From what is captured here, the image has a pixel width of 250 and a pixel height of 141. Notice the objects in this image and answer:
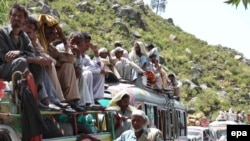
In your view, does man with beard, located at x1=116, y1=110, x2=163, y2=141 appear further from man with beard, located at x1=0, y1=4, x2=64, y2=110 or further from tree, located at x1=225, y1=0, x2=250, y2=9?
tree, located at x1=225, y1=0, x2=250, y2=9

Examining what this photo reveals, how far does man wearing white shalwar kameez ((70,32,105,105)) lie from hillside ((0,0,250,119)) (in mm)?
32520

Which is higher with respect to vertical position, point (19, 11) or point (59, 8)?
point (59, 8)

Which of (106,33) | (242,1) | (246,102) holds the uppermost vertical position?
(106,33)

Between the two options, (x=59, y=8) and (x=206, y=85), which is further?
(x=206, y=85)

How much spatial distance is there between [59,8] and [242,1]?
4905 cm

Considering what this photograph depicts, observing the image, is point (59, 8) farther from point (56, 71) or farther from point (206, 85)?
point (56, 71)

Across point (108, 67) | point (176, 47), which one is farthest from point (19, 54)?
point (176, 47)

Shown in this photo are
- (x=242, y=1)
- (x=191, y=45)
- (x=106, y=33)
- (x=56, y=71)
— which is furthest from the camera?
(x=191, y=45)

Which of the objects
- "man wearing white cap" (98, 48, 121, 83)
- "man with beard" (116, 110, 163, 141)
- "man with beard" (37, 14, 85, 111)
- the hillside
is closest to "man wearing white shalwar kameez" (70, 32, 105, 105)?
"man with beard" (37, 14, 85, 111)

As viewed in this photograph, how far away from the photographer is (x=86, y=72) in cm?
834

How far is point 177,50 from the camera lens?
63344 mm

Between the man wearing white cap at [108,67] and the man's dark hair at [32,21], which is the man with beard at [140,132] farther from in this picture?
the man wearing white cap at [108,67]

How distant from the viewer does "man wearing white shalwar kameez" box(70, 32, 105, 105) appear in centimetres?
769

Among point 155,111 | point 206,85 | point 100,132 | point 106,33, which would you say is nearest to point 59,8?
point 106,33
